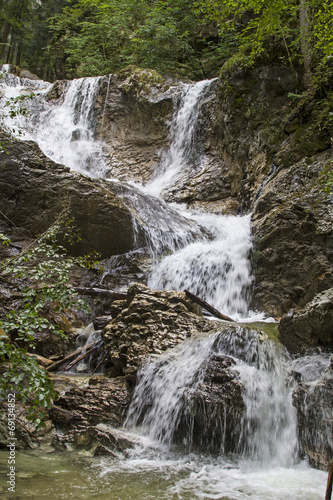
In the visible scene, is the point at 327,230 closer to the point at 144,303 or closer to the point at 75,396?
the point at 144,303

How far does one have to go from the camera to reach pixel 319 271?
6.73m

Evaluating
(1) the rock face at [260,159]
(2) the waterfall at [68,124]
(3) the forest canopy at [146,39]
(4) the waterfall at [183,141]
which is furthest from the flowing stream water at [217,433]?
(2) the waterfall at [68,124]

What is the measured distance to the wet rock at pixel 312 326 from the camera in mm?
4664

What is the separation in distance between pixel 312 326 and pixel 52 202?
681 cm

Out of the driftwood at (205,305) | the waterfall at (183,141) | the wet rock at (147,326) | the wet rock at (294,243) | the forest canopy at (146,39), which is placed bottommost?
the wet rock at (147,326)

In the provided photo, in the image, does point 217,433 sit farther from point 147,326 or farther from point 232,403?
point 147,326

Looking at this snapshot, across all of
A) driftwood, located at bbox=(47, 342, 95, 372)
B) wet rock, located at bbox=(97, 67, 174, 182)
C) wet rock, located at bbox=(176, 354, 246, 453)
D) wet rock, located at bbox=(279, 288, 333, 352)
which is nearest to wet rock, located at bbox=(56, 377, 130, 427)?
wet rock, located at bbox=(176, 354, 246, 453)

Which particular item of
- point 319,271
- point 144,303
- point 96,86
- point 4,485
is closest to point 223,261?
point 319,271

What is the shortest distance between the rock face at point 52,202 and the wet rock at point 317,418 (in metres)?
6.35

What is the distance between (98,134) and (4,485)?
588 inches

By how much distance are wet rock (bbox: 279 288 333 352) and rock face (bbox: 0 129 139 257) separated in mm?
5423

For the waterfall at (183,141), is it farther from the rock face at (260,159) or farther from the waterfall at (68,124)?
the waterfall at (68,124)

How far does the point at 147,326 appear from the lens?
18.9 feet

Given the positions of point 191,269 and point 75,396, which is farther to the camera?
point 191,269
